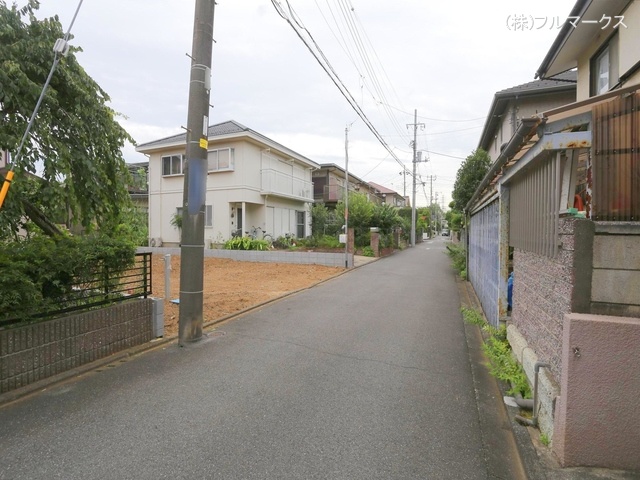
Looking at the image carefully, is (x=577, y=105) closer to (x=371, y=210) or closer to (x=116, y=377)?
(x=116, y=377)

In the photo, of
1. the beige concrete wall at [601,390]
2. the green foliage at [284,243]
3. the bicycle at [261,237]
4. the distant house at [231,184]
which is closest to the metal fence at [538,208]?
the beige concrete wall at [601,390]

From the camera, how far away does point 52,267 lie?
3.86 m

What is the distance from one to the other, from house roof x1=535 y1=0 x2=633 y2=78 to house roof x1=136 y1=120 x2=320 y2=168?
41.0 ft

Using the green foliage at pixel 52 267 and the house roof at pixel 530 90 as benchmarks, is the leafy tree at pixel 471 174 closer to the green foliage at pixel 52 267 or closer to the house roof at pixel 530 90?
the house roof at pixel 530 90

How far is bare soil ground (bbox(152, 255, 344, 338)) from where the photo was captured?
24.4 feet

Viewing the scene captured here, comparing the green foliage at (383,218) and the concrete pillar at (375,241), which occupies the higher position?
the green foliage at (383,218)

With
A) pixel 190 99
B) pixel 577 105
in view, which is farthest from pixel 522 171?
pixel 190 99

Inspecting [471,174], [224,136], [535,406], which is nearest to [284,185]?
[224,136]

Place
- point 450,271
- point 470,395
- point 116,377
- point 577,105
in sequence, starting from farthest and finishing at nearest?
point 450,271, point 116,377, point 470,395, point 577,105

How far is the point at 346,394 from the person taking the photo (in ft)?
12.2

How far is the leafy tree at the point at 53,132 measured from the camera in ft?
12.6

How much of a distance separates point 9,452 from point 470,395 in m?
3.87

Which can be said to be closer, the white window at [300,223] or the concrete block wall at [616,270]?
the concrete block wall at [616,270]

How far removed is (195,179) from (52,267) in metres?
2.10
